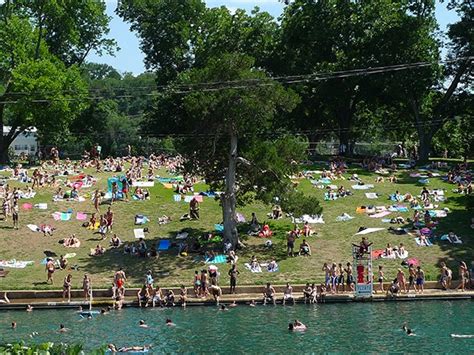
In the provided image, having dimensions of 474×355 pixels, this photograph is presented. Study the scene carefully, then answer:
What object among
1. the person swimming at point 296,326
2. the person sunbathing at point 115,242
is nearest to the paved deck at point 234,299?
the person swimming at point 296,326

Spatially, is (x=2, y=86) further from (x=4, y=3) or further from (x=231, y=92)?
(x=231, y=92)

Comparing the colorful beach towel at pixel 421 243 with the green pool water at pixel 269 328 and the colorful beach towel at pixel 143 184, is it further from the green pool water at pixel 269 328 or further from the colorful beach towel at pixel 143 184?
the colorful beach towel at pixel 143 184

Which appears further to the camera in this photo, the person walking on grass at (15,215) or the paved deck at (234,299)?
the person walking on grass at (15,215)

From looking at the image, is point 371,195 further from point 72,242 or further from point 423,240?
point 72,242

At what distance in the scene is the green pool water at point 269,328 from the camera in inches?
1232

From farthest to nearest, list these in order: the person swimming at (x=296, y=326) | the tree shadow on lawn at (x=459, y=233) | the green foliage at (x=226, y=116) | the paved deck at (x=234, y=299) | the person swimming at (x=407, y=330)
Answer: the green foliage at (x=226, y=116) < the tree shadow on lawn at (x=459, y=233) < the paved deck at (x=234, y=299) < the person swimming at (x=296, y=326) < the person swimming at (x=407, y=330)

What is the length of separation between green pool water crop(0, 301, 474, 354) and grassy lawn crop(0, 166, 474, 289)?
4532mm

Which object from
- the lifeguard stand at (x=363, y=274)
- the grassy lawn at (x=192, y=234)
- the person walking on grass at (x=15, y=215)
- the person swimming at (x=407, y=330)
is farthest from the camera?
the person walking on grass at (x=15, y=215)

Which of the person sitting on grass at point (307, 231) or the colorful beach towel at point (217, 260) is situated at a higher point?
the person sitting on grass at point (307, 231)

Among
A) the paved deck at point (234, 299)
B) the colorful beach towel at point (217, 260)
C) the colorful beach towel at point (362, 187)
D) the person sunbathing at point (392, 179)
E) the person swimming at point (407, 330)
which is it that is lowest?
the person swimming at point (407, 330)

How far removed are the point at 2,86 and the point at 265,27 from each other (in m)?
27.9

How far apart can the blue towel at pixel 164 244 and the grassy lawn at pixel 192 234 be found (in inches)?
17.4

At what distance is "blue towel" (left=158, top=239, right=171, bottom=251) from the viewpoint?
158 feet

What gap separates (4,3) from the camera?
77562 mm
